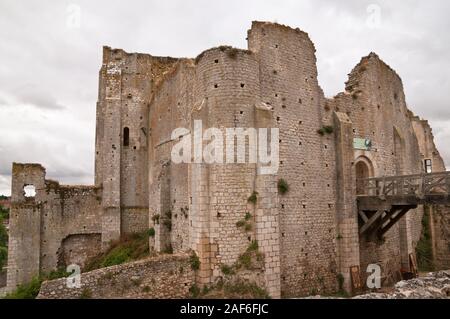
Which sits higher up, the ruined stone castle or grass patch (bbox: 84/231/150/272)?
the ruined stone castle

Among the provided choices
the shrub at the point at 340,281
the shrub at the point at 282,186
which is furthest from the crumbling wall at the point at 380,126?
the shrub at the point at 282,186

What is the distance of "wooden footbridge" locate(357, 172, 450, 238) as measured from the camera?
1010 cm

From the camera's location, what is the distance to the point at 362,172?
Answer: 14.6m

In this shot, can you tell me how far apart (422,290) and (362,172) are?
7.96 m

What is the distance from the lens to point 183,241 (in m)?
12.4

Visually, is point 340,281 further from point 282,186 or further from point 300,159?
point 300,159

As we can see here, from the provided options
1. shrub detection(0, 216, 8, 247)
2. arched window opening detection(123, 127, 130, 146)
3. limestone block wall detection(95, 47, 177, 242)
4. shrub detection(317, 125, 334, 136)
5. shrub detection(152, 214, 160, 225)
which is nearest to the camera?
shrub detection(317, 125, 334, 136)

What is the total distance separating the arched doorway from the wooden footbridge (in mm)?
38

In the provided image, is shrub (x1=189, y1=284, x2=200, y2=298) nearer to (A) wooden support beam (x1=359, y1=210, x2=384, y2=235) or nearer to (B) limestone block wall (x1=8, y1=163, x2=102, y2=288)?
(A) wooden support beam (x1=359, y1=210, x2=384, y2=235)

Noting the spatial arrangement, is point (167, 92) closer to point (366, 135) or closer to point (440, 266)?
point (366, 135)

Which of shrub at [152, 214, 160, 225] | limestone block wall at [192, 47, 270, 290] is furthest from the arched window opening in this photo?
limestone block wall at [192, 47, 270, 290]
